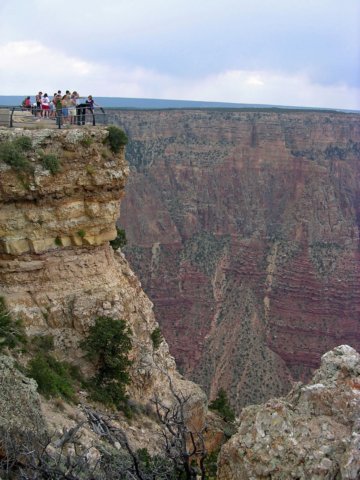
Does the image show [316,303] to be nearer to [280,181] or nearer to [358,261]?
[358,261]

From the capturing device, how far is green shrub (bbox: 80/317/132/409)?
15246 millimetres

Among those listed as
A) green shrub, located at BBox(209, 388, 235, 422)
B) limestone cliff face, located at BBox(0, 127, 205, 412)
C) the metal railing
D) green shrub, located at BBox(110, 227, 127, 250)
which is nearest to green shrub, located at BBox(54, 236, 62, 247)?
limestone cliff face, located at BBox(0, 127, 205, 412)

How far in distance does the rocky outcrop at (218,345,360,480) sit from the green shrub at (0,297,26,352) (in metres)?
8.94

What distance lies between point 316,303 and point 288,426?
47.1 metres

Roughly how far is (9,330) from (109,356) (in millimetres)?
2863

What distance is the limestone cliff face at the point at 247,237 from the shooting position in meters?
47.4

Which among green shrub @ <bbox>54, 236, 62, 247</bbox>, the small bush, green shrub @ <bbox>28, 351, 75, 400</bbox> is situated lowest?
green shrub @ <bbox>28, 351, 75, 400</bbox>

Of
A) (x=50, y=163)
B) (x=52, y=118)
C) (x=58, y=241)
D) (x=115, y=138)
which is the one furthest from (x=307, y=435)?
(x=52, y=118)

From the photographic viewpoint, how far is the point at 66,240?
16.0 metres

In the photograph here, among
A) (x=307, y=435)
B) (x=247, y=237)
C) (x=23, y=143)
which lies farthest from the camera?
(x=247, y=237)

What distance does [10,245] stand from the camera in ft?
48.6

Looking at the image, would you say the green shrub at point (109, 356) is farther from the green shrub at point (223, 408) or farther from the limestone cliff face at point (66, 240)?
the green shrub at point (223, 408)

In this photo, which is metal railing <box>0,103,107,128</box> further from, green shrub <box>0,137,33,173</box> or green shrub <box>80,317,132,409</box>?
green shrub <box>80,317,132,409</box>

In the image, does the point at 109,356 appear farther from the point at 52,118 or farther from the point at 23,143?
the point at 52,118
